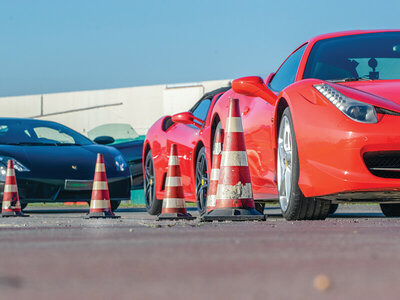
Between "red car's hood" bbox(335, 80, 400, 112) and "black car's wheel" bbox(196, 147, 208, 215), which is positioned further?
"black car's wheel" bbox(196, 147, 208, 215)

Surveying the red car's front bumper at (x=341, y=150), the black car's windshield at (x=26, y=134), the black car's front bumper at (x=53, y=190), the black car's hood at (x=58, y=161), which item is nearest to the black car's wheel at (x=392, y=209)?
the red car's front bumper at (x=341, y=150)

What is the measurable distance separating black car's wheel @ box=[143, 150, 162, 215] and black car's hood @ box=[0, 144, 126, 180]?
737 millimetres

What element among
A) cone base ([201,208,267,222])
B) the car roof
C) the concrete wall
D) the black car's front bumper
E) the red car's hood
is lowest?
the concrete wall

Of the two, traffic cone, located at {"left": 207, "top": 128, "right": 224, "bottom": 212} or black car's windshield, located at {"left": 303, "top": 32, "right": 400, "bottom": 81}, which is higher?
black car's windshield, located at {"left": 303, "top": 32, "right": 400, "bottom": 81}

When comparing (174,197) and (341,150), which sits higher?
(341,150)

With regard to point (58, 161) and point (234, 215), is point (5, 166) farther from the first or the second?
point (234, 215)

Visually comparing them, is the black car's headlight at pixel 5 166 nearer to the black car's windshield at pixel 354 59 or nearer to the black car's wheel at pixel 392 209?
the black car's wheel at pixel 392 209

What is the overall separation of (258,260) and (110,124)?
1038 inches

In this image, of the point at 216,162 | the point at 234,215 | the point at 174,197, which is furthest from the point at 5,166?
Result: the point at 234,215

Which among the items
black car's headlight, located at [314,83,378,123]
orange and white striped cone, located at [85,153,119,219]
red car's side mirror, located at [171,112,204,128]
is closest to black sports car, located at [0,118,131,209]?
orange and white striped cone, located at [85,153,119,219]

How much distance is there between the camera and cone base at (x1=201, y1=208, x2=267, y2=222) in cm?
581

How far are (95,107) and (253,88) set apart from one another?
2413 cm

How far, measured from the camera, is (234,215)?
5844mm

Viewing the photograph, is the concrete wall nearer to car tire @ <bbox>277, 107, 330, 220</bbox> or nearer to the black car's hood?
the black car's hood
